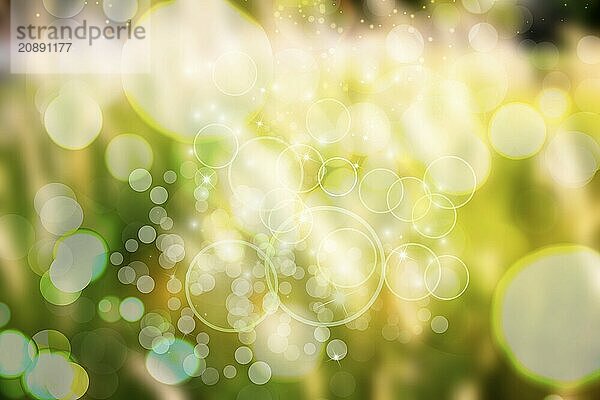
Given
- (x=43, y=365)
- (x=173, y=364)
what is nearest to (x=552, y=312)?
(x=173, y=364)

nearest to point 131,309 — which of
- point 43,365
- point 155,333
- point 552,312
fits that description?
point 155,333

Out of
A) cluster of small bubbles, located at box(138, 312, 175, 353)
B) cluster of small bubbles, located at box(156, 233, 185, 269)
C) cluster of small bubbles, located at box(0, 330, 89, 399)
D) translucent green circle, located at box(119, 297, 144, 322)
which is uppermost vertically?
cluster of small bubbles, located at box(156, 233, 185, 269)

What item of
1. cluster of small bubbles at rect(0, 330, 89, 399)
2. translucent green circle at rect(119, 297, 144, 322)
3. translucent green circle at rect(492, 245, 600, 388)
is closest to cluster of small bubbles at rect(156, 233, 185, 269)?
translucent green circle at rect(119, 297, 144, 322)

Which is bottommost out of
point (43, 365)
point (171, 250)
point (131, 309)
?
point (43, 365)

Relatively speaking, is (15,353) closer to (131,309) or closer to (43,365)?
(43,365)

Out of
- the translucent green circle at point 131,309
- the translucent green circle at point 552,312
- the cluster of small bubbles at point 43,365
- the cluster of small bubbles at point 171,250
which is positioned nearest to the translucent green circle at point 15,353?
the cluster of small bubbles at point 43,365

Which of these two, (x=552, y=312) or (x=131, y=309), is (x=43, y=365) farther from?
(x=552, y=312)

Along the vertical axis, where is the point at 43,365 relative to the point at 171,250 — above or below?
below

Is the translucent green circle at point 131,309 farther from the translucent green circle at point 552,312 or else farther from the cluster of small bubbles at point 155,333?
the translucent green circle at point 552,312

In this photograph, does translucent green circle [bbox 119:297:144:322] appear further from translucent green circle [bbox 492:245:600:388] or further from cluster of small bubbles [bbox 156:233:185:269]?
translucent green circle [bbox 492:245:600:388]

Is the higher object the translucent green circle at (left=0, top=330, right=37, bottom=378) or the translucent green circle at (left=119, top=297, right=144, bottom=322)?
the translucent green circle at (left=119, top=297, right=144, bottom=322)

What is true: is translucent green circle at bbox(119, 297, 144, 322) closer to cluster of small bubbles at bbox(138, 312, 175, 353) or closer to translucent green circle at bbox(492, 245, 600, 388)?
cluster of small bubbles at bbox(138, 312, 175, 353)

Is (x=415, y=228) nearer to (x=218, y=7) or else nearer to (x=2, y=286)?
(x=218, y=7)
